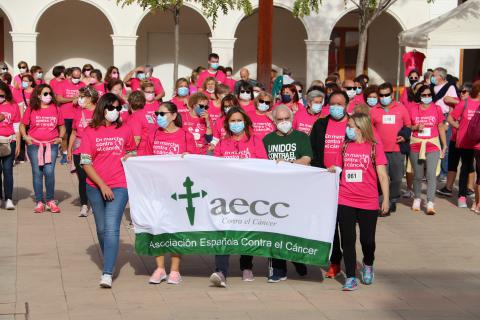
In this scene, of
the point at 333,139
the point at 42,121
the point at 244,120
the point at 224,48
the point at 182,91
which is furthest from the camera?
the point at 224,48

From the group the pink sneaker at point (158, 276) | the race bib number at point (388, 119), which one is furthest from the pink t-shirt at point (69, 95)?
the pink sneaker at point (158, 276)

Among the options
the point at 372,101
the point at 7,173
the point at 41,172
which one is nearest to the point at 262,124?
the point at 372,101

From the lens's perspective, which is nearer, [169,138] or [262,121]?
[169,138]

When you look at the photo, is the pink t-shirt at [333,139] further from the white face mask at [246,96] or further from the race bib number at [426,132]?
the race bib number at [426,132]

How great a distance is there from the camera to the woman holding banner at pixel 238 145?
31.0ft

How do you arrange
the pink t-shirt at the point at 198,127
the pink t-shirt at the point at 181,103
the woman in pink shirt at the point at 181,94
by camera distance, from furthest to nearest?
the woman in pink shirt at the point at 181,94 → the pink t-shirt at the point at 181,103 → the pink t-shirt at the point at 198,127

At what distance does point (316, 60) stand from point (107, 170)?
19833 mm

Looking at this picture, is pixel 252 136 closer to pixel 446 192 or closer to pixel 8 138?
pixel 8 138

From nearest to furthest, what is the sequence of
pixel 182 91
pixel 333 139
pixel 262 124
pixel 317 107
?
pixel 333 139, pixel 262 124, pixel 317 107, pixel 182 91

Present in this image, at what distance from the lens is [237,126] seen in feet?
31.0

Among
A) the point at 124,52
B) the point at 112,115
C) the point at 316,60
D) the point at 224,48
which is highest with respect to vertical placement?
the point at 224,48

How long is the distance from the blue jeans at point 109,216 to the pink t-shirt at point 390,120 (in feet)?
17.2

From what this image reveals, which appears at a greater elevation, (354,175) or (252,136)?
(252,136)

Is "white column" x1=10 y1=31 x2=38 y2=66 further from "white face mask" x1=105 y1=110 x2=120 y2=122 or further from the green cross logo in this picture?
the green cross logo
